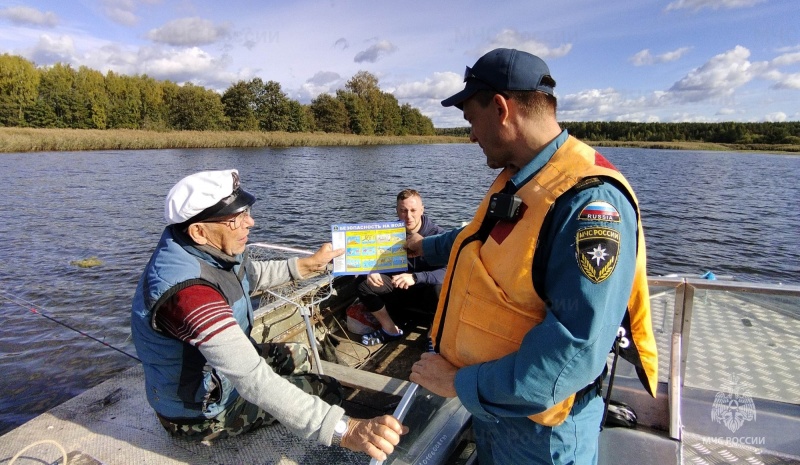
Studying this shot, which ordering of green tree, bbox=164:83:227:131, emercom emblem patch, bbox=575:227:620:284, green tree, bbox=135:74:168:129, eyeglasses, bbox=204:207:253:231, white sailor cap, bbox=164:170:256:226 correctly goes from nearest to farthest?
emercom emblem patch, bbox=575:227:620:284
white sailor cap, bbox=164:170:256:226
eyeglasses, bbox=204:207:253:231
green tree, bbox=135:74:168:129
green tree, bbox=164:83:227:131

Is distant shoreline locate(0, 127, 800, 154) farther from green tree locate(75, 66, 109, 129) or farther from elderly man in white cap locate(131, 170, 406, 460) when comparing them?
elderly man in white cap locate(131, 170, 406, 460)

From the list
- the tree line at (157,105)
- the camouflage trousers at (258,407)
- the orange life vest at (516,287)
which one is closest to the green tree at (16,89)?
the tree line at (157,105)

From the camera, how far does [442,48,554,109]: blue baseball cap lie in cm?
159

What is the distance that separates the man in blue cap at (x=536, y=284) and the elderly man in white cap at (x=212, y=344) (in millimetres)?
558

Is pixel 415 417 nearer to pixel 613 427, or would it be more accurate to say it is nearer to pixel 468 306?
pixel 468 306

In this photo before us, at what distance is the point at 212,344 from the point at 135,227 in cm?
1518


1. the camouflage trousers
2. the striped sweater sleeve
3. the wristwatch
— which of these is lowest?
the camouflage trousers

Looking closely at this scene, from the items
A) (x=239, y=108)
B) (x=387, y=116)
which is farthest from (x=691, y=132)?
(x=239, y=108)

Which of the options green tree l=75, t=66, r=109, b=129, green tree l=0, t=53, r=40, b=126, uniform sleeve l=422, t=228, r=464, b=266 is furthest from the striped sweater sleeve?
green tree l=75, t=66, r=109, b=129

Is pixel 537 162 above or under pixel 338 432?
above

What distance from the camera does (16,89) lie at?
59.4 m

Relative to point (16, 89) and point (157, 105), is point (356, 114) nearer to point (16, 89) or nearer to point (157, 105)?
point (157, 105)

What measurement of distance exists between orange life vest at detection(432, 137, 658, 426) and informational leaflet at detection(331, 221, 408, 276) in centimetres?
203

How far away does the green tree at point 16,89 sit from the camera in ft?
185
